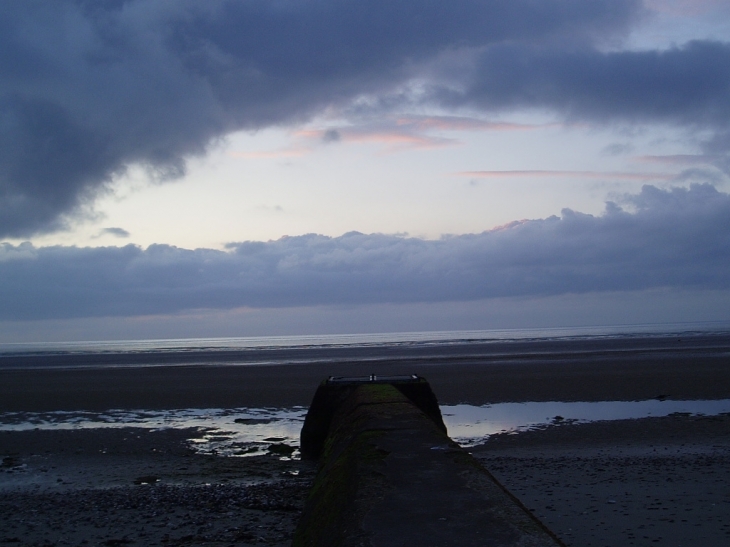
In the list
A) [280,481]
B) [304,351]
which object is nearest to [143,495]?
[280,481]

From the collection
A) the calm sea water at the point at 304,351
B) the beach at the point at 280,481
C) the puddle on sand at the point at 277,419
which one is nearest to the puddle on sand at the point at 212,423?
the puddle on sand at the point at 277,419

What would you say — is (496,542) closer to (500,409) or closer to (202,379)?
(500,409)

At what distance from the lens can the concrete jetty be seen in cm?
388

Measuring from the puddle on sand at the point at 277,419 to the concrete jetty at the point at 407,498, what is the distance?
527 centimetres

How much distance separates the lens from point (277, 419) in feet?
54.6

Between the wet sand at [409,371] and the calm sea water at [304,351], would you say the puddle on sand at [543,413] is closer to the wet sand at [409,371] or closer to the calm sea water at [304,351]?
the wet sand at [409,371]

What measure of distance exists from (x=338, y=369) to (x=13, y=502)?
24870 millimetres

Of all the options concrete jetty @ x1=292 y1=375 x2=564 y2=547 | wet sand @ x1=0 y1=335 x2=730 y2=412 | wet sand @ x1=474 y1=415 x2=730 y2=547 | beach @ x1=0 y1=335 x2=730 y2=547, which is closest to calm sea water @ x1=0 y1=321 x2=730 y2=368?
wet sand @ x1=0 y1=335 x2=730 y2=412

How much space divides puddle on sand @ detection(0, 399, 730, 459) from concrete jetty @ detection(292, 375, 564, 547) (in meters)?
5.27

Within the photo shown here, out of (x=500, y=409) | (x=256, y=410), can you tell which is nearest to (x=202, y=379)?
(x=256, y=410)

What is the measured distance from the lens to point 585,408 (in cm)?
1720

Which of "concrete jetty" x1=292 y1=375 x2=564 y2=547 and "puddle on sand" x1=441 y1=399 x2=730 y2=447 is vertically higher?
"concrete jetty" x1=292 y1=375 x2=564 y2=547

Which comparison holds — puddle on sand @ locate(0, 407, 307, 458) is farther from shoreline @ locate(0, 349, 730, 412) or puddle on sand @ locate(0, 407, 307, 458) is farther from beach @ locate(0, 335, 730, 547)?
shoreline @ locate(0, 349, 730, 412)

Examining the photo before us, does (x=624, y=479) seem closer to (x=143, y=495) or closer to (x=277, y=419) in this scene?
(x=143, y=495)
